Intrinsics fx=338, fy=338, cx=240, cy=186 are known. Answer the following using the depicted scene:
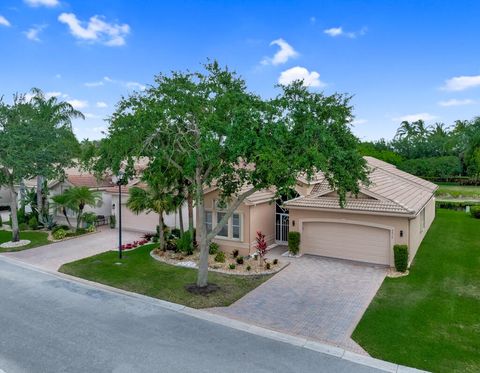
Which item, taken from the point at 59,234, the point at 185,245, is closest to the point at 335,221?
the point at 185,245

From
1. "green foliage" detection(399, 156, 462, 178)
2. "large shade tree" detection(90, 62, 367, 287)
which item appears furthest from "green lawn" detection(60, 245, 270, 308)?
"green foliage" detection(399, 156, 462, 178)

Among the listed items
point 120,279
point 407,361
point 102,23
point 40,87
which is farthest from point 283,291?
point 40,87

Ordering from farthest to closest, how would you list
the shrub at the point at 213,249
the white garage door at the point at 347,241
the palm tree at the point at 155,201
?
the shrub at the point at 213,249, the palm tree at the point at 155,201, the white garage door at the point at 347,241

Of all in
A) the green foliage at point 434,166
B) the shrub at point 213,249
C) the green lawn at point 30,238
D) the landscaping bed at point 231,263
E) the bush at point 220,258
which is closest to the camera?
the landscaping bed at point 231,263

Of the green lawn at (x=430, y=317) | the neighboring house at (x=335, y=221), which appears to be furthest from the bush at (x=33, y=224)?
the green lawn at (x=430, y=317)

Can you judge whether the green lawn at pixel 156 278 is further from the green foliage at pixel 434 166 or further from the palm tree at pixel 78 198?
the green foliage at pixel 434 166

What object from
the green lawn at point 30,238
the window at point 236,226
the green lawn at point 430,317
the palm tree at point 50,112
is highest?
the palm tree at point 50,112

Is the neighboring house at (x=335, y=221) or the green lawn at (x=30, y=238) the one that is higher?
the neighboring house at (x=335, y=221)

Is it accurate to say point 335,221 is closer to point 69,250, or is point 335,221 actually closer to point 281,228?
point 281,228

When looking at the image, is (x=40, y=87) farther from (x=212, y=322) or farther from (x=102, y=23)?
(x=212, y=322)

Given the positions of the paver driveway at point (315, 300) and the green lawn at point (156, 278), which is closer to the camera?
the paver driveway at point (315, 300)
